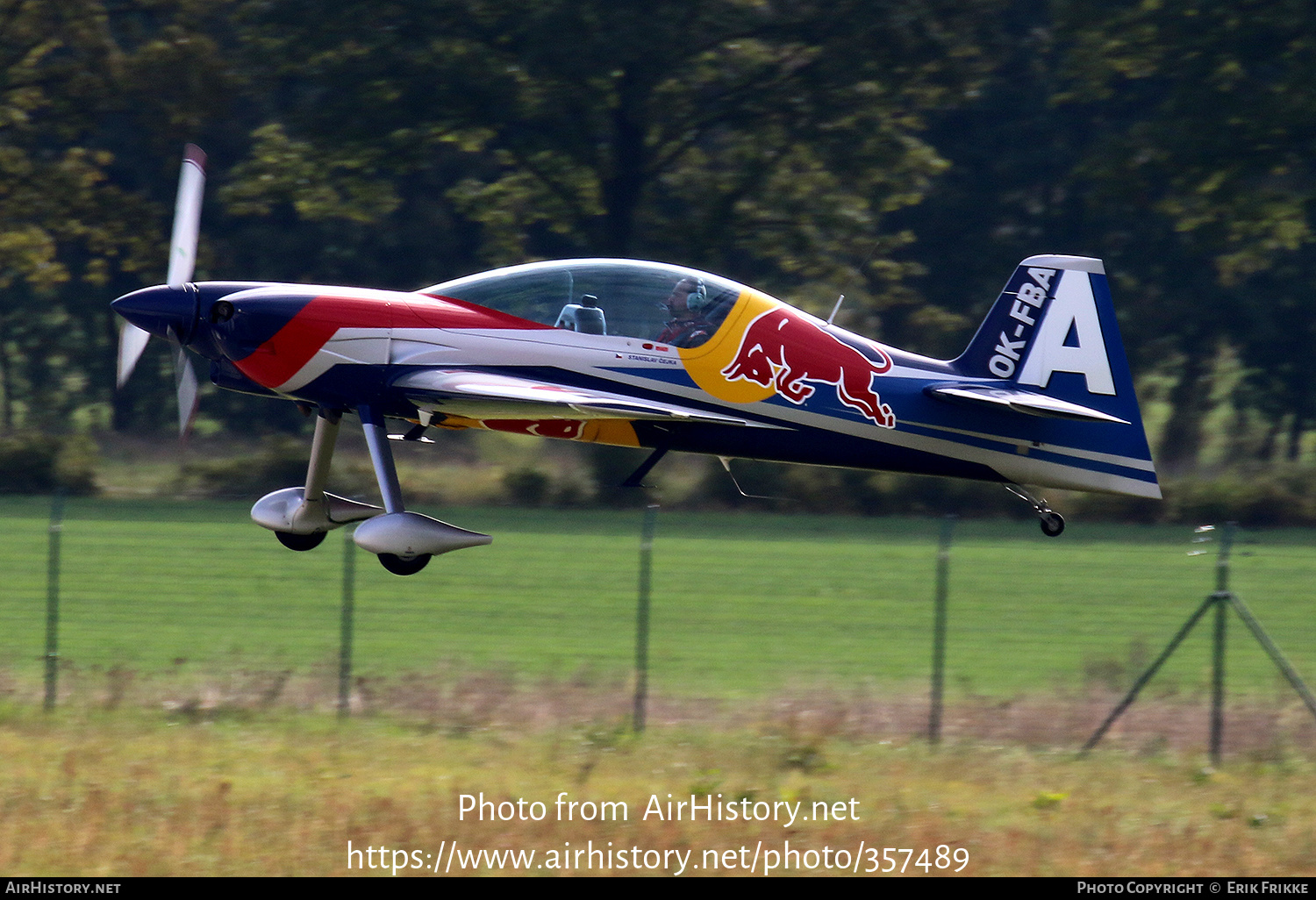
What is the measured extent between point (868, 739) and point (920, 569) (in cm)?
346

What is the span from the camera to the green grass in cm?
1488

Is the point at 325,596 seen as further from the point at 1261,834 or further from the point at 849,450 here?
the point at 1261,834

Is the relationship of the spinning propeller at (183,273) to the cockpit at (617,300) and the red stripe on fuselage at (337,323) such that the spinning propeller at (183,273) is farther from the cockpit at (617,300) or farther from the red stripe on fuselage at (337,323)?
the cockpit at (617,300)

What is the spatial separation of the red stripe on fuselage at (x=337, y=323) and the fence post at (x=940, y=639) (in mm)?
6155

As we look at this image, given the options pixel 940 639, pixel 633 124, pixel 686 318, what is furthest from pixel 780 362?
pixel 633 124

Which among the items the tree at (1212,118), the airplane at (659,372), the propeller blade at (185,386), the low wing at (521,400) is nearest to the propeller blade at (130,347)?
the airplane at (659,372)

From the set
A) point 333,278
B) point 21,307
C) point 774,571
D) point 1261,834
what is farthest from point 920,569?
point 21,307

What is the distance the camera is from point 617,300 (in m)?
9.68

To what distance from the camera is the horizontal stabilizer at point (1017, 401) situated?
948 centimetres

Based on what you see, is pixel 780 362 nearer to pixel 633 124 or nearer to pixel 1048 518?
pixel 1048 518

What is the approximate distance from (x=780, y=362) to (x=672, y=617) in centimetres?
605

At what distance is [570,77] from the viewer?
27.2 meters

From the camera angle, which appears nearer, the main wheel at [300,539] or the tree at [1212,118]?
the main wheel at [300,539]
